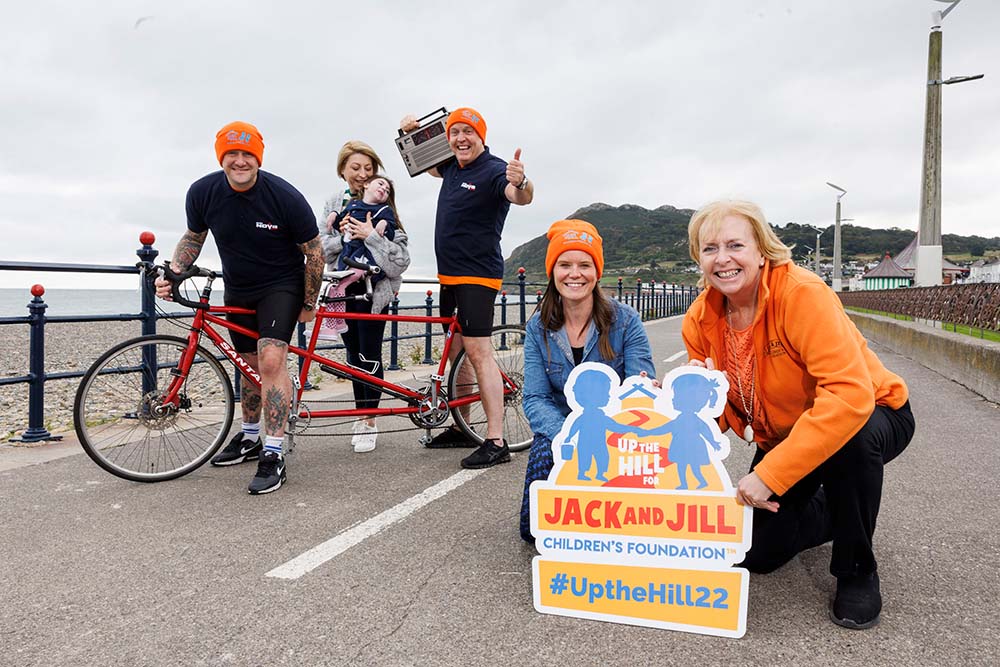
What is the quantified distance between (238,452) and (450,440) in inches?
53.6

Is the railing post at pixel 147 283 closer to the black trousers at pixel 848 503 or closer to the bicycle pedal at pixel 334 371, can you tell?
the bicycle pedal at pixel 334 371

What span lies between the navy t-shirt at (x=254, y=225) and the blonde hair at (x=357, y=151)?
89 cm

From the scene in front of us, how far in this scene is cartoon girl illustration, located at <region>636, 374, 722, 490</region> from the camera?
2.27 m

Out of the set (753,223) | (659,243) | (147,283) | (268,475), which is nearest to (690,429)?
(753,223)

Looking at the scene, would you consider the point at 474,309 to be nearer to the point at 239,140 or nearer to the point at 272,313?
the point at 272,313

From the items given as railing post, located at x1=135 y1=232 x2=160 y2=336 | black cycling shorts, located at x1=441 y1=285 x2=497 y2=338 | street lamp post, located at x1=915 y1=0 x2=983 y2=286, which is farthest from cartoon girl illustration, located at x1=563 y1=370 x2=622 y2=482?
street lamp post, located at x1=915 y1=0 x2=983 y2=286

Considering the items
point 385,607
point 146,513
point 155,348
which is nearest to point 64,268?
point 155,348

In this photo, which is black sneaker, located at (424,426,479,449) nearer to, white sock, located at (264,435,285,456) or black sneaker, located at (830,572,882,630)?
white sock, located at (264,435,285,456)

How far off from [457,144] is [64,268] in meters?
3.01

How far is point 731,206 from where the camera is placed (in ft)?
7.70

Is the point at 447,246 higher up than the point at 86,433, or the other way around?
the point at 447,246

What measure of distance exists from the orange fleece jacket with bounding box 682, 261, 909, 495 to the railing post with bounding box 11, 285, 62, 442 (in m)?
4.45

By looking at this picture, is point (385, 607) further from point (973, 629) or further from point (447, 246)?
point (447, 246)

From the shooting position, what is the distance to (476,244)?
412 centimetres
